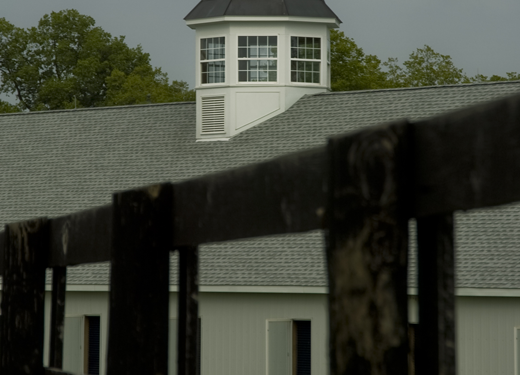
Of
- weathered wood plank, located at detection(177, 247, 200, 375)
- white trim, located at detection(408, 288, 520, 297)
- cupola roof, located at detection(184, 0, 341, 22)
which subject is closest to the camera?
weathered wood plank, located at detection(177, 247, 200, 375)

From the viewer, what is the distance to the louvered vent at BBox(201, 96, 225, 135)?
2491 cm

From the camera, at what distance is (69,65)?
58.6 metres

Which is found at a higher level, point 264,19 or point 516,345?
point 264,19

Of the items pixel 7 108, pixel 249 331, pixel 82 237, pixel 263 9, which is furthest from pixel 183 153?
pixel 7 108

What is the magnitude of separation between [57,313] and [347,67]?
4422 cm

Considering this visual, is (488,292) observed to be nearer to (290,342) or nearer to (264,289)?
(290,342)

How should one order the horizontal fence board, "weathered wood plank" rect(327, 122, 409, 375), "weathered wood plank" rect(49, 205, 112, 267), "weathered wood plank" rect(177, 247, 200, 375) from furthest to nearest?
"weathered wood plank" rect(49, 205, 112, 267), "weathered wood plank" rect(177, 247, 200, 375), the horizontal fence board, "weathered wood plank" rect(327, 122, 409, 375)

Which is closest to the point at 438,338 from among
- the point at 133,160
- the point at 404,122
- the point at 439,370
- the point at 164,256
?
the point at 439,370

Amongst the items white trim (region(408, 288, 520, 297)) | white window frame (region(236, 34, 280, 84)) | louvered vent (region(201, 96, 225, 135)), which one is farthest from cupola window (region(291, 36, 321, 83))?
white trim (region(408, 288, 520, 297))

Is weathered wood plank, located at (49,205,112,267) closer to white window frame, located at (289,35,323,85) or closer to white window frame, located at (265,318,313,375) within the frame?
white window frame, located at (265,318,313,375)

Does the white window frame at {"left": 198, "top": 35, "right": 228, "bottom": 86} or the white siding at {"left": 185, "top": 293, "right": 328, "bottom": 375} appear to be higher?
the white window frame at {"left": 198, "top": 35, "right": 228, "bottom": 86}

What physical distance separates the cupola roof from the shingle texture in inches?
101

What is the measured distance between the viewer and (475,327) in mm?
17016

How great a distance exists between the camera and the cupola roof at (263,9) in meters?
25.6
